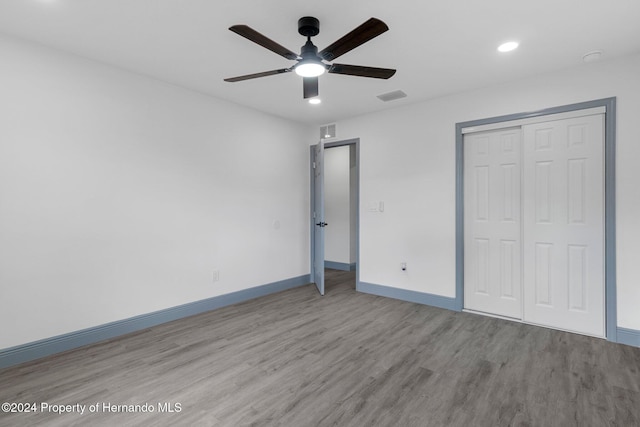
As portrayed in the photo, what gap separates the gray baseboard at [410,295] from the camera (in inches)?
153

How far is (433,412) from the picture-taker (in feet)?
6.43

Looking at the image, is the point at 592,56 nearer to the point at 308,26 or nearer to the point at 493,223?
the point at 493,223

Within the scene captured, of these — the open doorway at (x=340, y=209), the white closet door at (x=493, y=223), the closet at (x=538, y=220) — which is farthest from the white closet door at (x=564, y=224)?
the open doorway at (x=340, y=209)

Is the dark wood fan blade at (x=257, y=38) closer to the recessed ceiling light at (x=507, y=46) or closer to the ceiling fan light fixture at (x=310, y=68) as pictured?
the ceiling fan light fixture at (x=310, y=68)

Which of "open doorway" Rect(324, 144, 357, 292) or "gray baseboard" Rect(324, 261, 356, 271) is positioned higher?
"open doorway" Rect(324, 144, 357, 292)

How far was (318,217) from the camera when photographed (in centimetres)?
484

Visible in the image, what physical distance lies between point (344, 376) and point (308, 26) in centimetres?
257

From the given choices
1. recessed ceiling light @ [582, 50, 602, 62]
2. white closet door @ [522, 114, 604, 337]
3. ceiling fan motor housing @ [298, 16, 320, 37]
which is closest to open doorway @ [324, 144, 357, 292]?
white closet door @ [522, 114, 604, 337]

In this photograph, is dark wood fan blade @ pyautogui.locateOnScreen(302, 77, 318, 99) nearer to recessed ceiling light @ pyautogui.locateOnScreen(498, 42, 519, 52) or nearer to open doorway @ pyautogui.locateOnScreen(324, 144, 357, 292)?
recessed ceiling light @ pyautogui.locateOnScreen(498, 42, 519, 52)

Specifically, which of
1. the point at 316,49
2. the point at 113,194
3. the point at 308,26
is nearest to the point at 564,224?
the point at 316,49

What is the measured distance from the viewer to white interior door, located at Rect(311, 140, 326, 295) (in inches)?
181

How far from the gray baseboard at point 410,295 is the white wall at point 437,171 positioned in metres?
0.07

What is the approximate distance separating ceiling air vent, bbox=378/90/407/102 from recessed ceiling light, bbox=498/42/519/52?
46.3 inches

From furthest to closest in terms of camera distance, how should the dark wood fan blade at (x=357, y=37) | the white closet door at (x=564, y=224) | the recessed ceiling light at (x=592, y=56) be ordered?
1. the white closet door at (x=564, y=224)
2. the recessed ceiling light at (x=592, y=56)
3. the dark wood fan blade at (x=357, y=37)
